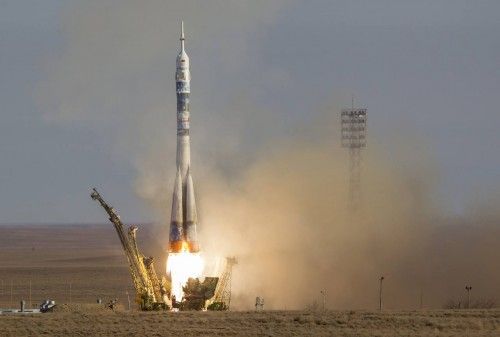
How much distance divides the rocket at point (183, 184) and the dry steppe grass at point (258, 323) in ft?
24.4

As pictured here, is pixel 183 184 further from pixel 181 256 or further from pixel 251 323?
pixel 251 323

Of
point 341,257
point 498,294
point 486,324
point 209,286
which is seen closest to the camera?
point 486,324

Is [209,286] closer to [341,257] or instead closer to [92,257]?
[341,257]

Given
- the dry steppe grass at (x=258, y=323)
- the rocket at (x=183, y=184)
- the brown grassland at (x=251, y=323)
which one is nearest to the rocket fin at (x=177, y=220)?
the rocket at (x=183, y=184)

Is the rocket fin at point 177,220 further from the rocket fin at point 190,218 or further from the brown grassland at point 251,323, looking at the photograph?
the brown grassland at point 251,323

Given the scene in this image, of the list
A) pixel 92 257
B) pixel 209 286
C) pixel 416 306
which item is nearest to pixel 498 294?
pixel 416 306

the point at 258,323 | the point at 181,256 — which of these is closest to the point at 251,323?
the point at 258,323

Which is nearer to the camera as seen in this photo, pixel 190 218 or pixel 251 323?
pixel 251 323

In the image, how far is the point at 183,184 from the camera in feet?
258

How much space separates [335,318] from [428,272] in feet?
108

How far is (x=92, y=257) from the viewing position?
176 m

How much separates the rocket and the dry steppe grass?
7430 mm

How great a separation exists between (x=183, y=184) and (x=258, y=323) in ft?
44.6

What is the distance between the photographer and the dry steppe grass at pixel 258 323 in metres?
64.9
